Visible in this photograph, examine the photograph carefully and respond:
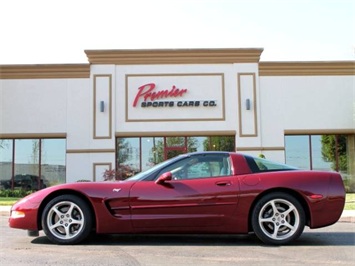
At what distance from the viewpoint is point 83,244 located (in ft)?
19.3

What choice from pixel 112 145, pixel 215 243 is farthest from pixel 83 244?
pixel 112 145

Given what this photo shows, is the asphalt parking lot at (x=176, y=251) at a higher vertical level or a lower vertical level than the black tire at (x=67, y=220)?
lower

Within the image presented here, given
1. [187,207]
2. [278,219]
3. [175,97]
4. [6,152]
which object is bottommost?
[278,219]

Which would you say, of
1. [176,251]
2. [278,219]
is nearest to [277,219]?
[278,219]

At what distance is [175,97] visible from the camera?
20.2 m

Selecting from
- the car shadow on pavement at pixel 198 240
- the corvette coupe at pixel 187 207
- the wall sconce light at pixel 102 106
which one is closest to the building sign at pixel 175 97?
the wall sconce light at pixel 102 106

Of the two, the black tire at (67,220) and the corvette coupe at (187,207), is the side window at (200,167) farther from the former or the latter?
the black tire at (67,220)

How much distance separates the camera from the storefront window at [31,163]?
20547 millimetres

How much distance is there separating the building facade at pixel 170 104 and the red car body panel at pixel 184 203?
14.0 m

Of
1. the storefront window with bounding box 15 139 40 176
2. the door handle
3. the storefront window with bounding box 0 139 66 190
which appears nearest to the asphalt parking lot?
the door handle

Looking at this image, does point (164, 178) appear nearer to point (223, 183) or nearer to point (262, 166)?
point (223, 183)

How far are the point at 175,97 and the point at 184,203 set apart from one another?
14598mm

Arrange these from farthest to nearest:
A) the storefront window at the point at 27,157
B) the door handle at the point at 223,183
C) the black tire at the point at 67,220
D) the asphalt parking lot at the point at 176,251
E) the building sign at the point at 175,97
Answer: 1. the storefront window at the point at 27,157
2. the building sign at the point at 175,97
3. the door handle at the point at 223,183
4. the black tire at the point at 67,220
5. the asphalt parking lot at the point at 176,251

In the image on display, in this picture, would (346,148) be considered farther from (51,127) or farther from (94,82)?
(51,127)
